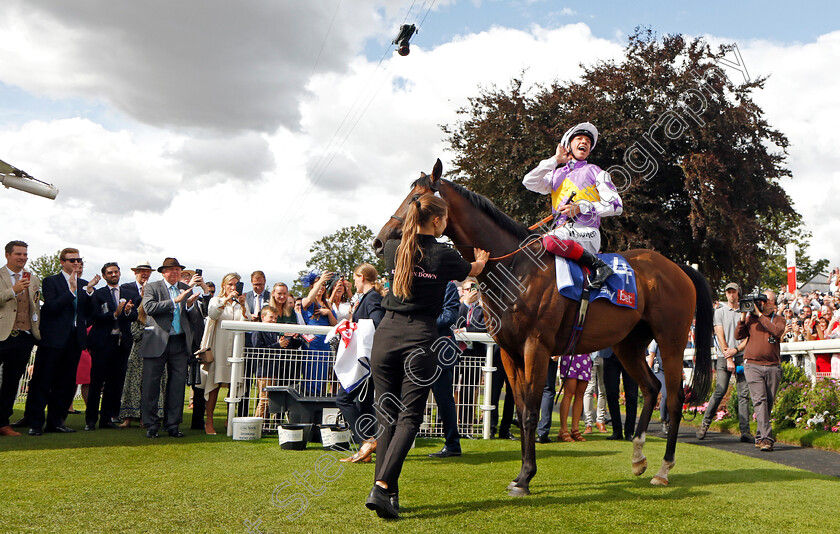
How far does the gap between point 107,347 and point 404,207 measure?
5004 mm

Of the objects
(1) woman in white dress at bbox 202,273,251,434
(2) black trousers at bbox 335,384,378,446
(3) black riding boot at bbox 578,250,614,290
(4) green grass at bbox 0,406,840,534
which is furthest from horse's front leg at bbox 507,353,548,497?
(1) woman in white dress at bbox 202,273,251,434

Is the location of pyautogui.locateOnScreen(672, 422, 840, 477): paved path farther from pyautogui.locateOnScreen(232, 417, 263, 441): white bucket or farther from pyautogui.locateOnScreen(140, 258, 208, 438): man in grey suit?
pyautogui.locateOnScreen(140, 258, 208, 438): man in grey suit

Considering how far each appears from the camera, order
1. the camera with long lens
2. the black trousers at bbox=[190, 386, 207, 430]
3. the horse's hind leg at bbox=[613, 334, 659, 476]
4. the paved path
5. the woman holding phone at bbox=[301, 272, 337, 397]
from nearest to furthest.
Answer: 1. the horse's hind leg at bbox=[613, 334, 659, 476]
2. the paved path
3. the woman holding phone at bbox=[301, 272, 337, 397]
4. the black trousers at bbox=[190, 386, 207, 430]
5. the camera with long lens

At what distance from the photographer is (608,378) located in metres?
8.14

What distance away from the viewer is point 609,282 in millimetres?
4938

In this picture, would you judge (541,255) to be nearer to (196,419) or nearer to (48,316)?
(196,419)

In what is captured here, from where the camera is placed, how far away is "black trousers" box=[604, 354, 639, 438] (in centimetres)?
779

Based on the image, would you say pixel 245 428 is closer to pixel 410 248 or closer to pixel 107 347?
pixel 107 347

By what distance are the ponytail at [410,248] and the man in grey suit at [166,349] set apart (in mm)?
4042

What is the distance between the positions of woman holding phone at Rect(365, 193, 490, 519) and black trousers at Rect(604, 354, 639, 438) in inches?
185

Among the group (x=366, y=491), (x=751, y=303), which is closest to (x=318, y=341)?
(x=366, y=491)

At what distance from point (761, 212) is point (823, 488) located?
16005 mm

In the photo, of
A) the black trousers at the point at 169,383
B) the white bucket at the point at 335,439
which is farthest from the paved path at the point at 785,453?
the black trousers at the point at 169,383

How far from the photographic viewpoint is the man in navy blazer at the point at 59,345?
6840 mm
